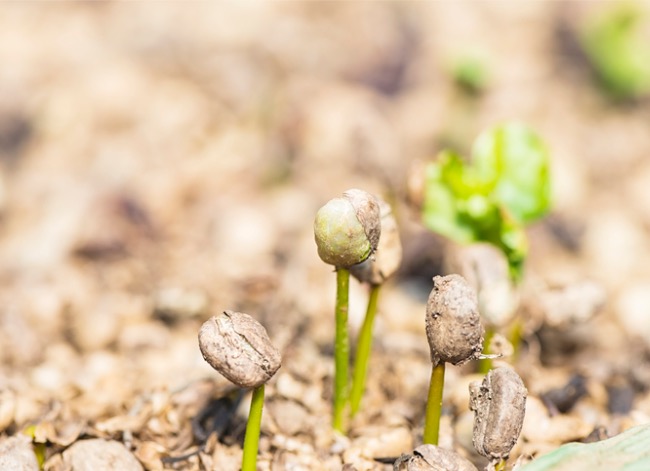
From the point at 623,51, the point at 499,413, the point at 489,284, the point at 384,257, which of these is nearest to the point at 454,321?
the point at 499,413

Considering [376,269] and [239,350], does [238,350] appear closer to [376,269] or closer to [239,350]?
[239,350]

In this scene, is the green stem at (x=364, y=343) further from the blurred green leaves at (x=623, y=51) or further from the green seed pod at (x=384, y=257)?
the blurred green leaves at (x=623, y=51)

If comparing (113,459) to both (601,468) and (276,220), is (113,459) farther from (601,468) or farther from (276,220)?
(276,220)

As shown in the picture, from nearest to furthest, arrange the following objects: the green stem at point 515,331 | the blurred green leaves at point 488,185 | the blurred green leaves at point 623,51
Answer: the green stem at point 515,331, the blurred green leaves at point 488,185, the blurred green leaves at point 623,51

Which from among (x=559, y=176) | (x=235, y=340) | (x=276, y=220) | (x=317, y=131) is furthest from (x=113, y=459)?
(x=559, y=176)

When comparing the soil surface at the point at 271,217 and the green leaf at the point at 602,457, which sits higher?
the soil surface at the point at 271,217

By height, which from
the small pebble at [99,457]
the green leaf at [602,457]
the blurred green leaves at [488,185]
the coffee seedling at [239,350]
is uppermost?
the blurred green leaves at [488,185]

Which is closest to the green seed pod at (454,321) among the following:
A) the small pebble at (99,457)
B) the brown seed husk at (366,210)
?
the brown seed husk at (366,210)

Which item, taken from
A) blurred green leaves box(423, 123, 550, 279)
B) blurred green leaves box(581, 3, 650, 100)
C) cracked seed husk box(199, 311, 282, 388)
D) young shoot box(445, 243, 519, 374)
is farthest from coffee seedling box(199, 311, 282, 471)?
blurred green leaves box(581, 3, 650, 100)

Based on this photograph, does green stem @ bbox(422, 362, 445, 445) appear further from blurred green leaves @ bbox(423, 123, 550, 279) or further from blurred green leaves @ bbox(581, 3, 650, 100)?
blurred green leaves @ bbox(581, 3, 650, 100)
